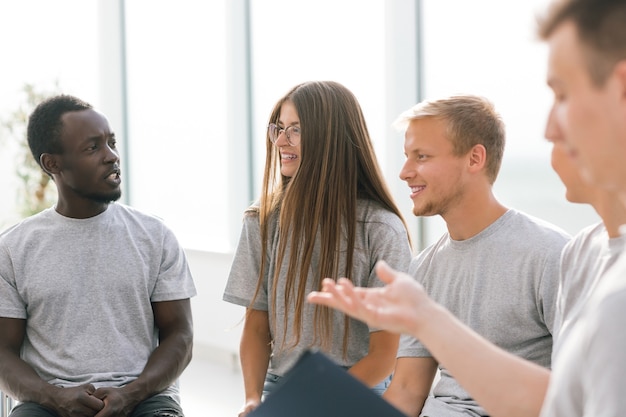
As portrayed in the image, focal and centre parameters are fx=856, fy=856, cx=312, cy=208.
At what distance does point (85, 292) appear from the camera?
102 inches

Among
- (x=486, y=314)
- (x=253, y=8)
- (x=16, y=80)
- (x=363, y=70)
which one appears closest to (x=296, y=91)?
(x=486, y=314)

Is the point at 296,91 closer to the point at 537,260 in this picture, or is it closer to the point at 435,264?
the point at 435,264

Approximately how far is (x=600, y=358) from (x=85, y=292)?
1919mm

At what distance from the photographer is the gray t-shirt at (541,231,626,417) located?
965 millimetres

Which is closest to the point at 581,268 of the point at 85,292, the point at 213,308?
the point at 85,292

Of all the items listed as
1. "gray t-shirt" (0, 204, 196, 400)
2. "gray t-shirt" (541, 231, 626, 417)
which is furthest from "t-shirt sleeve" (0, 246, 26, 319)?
"gray t-shirt" (541, 231, 626, 417)

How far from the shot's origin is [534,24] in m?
1.10

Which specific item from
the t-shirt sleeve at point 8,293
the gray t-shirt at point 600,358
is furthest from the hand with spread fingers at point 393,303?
the t-shirt sleeve at point 8,293

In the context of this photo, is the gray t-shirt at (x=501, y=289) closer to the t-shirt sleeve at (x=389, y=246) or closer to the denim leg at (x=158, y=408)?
the t-shirt sleeve at (x=389, y=246)

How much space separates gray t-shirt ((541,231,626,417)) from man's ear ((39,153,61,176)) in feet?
6.69

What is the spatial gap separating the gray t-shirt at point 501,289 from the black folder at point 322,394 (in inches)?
33.0

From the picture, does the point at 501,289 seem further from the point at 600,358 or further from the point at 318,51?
the point at 318,51

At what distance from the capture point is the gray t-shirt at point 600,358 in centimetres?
97

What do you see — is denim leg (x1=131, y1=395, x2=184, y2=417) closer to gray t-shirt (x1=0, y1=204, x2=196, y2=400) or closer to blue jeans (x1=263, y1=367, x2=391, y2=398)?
gray t-shirt (x1=0, y1=204, x2=196, y2=400)
